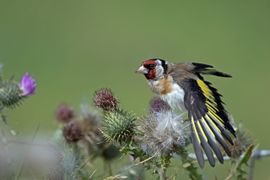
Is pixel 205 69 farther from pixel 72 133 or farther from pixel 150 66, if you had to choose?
pixel 72 133

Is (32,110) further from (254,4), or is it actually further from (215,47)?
(254,4)

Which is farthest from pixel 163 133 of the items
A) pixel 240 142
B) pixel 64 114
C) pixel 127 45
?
pixel 127 45

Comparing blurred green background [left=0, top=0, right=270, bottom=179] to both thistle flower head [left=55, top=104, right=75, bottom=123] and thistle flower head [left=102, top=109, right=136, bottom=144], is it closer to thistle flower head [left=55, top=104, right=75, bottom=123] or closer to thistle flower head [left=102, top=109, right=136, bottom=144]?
thistle flower head [left=55, top=104, right=75, bottom=123]

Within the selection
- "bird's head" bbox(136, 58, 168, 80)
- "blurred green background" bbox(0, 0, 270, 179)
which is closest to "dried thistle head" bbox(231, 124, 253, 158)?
"bird's head" bbox(136, 58, 168, 80)

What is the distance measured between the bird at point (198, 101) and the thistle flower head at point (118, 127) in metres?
0.21

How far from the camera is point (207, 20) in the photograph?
16188mm

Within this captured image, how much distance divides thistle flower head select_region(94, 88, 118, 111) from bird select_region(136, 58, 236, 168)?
274 millimetres

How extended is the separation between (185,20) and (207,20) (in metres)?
0.38

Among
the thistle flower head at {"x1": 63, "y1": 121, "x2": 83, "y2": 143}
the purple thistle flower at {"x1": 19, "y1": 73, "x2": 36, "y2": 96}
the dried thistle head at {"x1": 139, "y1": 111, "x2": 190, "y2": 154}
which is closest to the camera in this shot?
the dried thistle head at {"x1": 139, "y1": 111, "x2": 190, "y2": 154}

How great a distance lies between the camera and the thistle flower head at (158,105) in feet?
10.7

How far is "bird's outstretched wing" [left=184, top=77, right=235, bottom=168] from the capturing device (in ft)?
9.93

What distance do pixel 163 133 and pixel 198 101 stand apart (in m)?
0.38

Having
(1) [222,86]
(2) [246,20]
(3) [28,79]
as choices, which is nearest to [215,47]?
(2) [246,20]

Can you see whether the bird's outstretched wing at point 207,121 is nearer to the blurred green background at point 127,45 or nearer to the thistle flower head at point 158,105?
the thistle flower head at point 158,105
